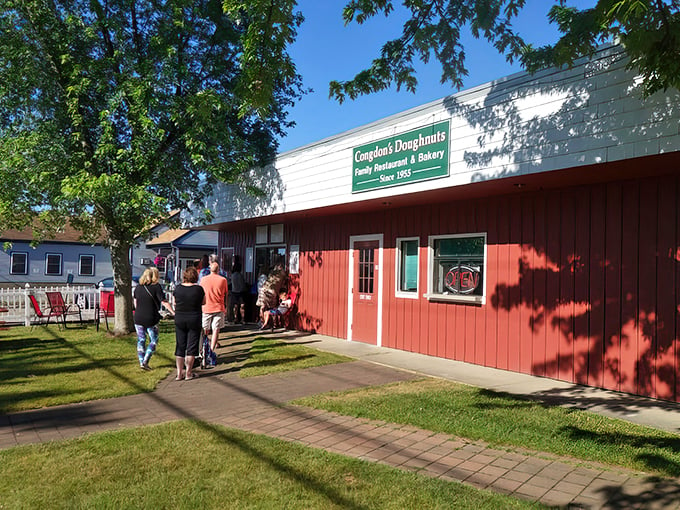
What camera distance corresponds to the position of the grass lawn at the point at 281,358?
338 inches

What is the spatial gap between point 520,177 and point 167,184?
7998 millimetres

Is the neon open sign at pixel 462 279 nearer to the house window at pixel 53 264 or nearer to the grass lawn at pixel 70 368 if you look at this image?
the grass lawn at pixel 70 368

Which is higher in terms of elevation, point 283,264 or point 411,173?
point 411,173

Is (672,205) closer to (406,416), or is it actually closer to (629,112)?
(629,112)

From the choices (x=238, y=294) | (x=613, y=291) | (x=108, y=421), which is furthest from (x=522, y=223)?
(x=238, y=294)

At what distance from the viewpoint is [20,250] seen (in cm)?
3416

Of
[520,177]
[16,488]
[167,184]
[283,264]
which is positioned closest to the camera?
[16,488]

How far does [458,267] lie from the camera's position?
957 centimetres

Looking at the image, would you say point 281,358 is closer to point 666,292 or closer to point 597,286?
point 597,286

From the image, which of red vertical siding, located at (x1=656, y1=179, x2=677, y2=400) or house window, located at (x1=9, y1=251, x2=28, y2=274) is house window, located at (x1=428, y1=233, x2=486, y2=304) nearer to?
red vertical siding, located at (x1=656, y1=179, x2=677, y2=400)

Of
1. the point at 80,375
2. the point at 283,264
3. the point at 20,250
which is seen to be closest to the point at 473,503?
the point at 80,375

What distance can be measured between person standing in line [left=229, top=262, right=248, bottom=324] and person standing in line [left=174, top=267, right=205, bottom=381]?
7323 millimetres

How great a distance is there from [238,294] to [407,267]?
254 inches

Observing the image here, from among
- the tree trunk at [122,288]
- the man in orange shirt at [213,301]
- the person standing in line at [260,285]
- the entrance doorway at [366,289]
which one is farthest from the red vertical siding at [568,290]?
the tree trunk at [122,288]
